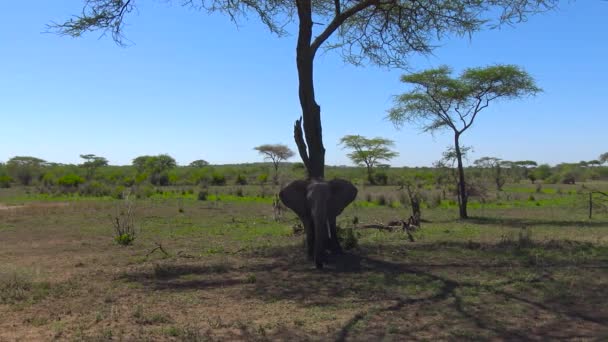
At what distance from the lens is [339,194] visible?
9.83 m

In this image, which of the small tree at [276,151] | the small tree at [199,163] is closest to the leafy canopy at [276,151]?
the small tree at [276,151]

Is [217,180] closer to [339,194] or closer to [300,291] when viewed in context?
[339,194]

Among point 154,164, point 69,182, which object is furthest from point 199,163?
point 69,182

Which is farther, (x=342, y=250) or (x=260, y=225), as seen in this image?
(x=260, y=225)

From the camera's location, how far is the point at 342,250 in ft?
34.3

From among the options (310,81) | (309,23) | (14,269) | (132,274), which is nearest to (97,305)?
(132,274)

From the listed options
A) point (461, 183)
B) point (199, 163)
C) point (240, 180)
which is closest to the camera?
point (461, 183)

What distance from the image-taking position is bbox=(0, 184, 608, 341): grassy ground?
6.00 m

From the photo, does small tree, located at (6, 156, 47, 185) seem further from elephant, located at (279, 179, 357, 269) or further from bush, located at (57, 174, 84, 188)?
elephant, located at (279, 179, 357, 269)

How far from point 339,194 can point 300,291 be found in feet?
8.17

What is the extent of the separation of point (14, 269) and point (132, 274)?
199 cm

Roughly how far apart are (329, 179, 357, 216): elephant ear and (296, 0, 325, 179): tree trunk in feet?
3.08

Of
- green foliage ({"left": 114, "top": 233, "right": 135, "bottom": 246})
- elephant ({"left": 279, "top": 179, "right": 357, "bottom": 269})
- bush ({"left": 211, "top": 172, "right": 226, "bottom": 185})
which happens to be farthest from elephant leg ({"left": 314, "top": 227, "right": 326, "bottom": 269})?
bush ({"left": 211, "top": 172, "right": 226, "bottom": 185})

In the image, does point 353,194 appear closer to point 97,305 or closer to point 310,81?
point 310,81
